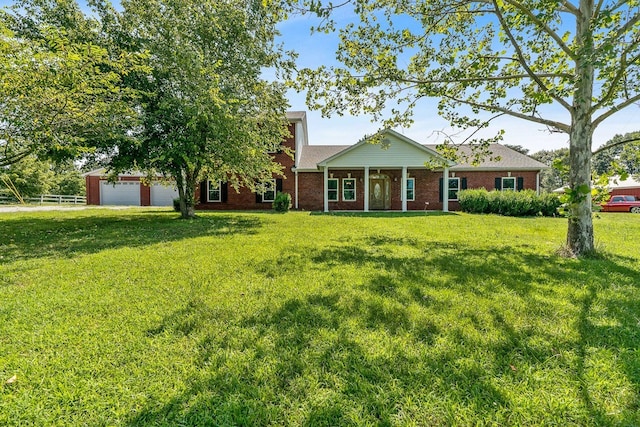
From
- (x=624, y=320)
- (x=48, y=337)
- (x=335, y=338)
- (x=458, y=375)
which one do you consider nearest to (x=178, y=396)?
(x=335, y=338)

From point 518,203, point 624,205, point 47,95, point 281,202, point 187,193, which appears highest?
point 47,95

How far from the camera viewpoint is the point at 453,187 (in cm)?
2033

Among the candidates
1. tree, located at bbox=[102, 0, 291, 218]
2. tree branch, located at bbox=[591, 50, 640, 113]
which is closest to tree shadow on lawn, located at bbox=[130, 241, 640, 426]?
tree branch, located at bbox=[591, 50, 640, 113]

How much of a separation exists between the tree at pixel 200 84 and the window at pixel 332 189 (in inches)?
305

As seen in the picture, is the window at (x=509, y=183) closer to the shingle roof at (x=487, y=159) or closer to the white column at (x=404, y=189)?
the shingle roof at (x=487, y=159)

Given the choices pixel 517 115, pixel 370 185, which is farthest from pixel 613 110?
pixel 370 185

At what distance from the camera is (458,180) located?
66.3 feet

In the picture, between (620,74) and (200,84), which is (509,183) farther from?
(200,84)

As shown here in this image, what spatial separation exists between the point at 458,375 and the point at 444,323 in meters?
0.83

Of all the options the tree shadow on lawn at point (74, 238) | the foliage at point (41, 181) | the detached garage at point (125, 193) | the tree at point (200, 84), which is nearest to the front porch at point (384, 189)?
the tree at point (200, 84)

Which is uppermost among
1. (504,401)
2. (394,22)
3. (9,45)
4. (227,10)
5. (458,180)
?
(227,10)

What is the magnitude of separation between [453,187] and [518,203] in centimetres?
528

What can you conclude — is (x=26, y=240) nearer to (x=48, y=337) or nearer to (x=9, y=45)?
(x=9, y=45)

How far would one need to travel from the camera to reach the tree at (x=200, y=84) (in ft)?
34.1
